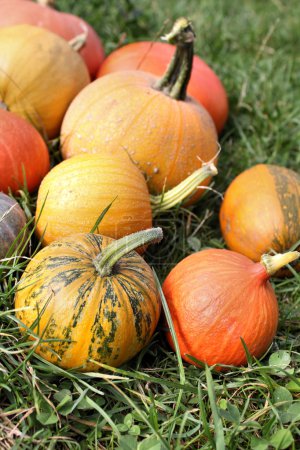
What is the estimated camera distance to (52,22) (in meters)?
3.96

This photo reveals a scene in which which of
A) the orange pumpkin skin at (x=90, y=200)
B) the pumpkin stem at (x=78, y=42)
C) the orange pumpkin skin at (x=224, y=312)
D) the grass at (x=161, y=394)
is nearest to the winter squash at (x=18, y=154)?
the grass at (x=161, y=394)

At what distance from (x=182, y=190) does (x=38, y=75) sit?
116cm

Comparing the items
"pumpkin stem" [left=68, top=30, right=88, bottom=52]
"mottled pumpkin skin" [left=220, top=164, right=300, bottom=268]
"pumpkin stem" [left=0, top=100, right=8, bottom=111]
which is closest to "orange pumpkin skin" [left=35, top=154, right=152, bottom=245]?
"mottled pumpkin skin" [left=220, top=164, right=300, bottom=268]

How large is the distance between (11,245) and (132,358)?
0.74 meters

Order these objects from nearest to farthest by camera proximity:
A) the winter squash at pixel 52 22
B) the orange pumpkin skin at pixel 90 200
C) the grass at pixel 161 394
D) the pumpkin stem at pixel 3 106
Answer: the grass at pixel 161 394 < the orange pumpkin skin at pixel 90 200 < the pumpkin stem at pixel 3 106 < the winter squash at pixel 52 22

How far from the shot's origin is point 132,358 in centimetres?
252

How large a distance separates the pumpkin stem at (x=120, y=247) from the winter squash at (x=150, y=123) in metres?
0.77

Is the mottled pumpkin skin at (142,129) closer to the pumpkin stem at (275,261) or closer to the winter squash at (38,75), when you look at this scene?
the winter squash at (38,75)

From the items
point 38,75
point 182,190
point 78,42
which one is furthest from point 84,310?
point 78,42

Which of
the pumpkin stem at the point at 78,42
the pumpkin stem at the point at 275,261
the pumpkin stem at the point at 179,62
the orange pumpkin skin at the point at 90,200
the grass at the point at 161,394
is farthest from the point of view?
the pumpkin stem at the point at 78,42

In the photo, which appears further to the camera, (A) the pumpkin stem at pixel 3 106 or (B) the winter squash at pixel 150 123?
(A) the pumpkin stem at pixel 3 106

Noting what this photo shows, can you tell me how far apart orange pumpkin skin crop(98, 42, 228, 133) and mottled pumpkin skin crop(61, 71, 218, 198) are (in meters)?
0.62

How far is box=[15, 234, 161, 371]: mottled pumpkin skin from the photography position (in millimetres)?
2184

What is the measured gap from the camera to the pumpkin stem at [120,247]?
2207mm
